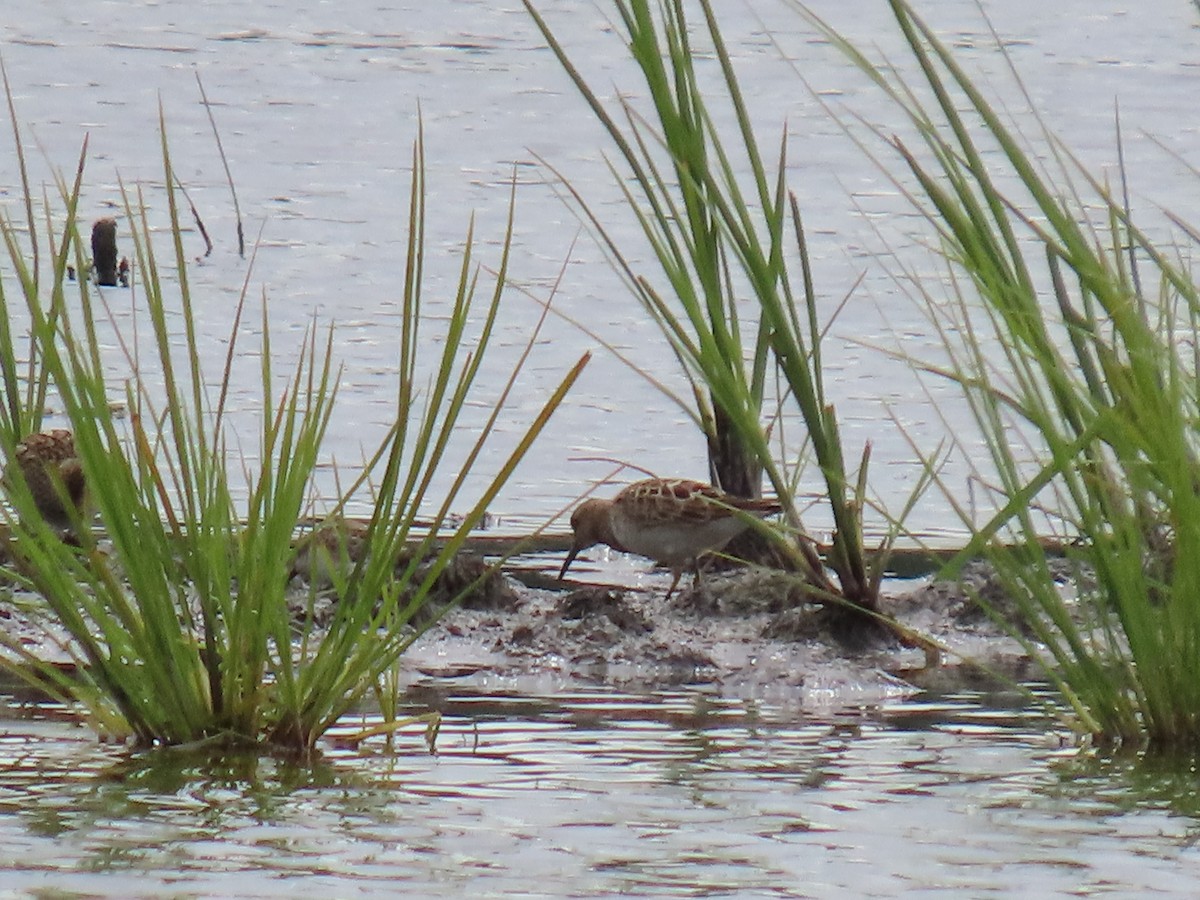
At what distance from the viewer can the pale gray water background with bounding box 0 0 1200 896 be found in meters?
3.22

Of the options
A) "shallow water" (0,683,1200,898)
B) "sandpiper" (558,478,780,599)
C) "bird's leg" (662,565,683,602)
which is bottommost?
"shallow water" (0,683,1200,898)

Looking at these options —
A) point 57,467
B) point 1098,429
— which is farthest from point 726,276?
point 57,467

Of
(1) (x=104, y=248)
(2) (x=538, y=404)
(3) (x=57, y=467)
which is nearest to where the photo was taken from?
(3) (x=57, y=467)

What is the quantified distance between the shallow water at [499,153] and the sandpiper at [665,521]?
0.36 meters

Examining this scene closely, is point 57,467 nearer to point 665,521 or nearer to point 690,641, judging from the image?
point 665,521

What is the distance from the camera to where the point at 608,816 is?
3506 mm

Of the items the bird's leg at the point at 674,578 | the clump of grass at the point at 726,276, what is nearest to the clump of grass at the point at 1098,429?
the clump of grass at the point at 726,276

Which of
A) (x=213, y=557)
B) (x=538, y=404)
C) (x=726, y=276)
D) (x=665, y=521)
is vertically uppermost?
(x=726, y=276)

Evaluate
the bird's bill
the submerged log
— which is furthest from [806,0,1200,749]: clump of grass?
the submerged log

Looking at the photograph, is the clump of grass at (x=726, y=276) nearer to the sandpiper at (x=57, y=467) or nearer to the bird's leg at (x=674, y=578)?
the bird's leg at (x=674, y=578)

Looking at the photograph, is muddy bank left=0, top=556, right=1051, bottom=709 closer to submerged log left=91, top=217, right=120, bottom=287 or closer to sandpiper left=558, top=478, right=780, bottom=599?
sandpiper left=558, top=478, right=780, bottom=599

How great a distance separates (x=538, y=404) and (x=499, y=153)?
12.0ft

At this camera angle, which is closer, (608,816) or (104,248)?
(608,816)

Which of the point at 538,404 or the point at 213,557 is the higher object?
the point at 538,404
